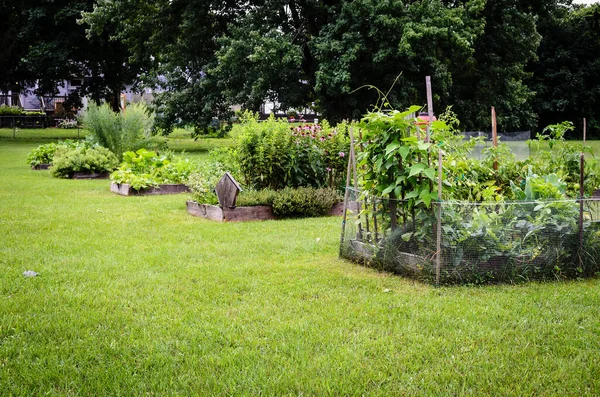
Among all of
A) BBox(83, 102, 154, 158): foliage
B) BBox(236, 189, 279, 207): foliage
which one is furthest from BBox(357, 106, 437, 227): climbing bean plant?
BBox(83, 102, 154, 158): foliage

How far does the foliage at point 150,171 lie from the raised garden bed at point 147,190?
81 mm

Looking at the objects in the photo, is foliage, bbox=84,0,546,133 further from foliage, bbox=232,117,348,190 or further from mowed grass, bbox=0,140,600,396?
mowed grass, bbox=0,140,600,396

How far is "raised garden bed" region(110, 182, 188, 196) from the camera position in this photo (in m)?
12.0

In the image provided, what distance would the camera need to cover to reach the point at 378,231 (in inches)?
238

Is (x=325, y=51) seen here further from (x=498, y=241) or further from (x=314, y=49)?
(x=498, y=241)

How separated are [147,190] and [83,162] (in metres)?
4.11

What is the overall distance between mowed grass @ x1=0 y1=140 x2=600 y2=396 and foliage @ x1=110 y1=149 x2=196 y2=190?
522 cm

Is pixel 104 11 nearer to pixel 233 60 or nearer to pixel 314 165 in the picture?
pixel 233 60

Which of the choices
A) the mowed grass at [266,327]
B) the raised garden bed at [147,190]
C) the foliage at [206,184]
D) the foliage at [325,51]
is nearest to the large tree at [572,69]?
the foliage at [325,51]

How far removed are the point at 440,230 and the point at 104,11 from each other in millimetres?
22715

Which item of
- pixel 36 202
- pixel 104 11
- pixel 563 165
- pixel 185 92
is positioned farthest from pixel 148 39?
pixel 563 165

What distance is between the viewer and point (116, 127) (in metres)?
16.5

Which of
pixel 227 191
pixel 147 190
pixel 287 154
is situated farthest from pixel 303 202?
pixel 147 190

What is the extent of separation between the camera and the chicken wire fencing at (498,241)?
17.6ft
